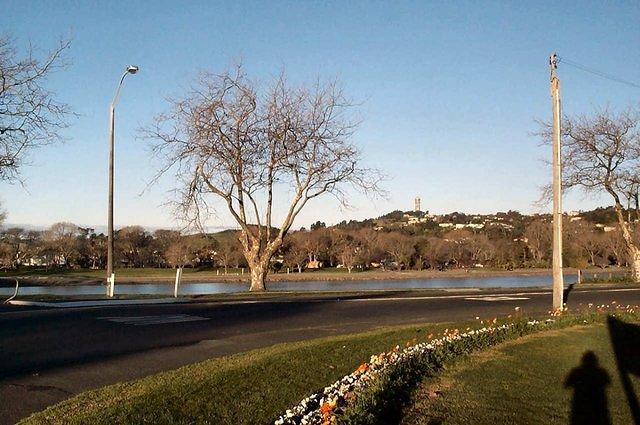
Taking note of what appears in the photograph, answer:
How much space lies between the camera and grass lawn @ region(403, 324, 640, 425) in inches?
263

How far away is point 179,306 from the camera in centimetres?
1931

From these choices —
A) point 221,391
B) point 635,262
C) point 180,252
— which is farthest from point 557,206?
point 180,252

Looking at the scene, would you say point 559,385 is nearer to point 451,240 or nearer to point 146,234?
point 451,240

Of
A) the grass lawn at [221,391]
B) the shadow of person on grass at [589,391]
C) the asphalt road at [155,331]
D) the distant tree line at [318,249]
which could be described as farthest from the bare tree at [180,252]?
the shadow of person on grass at [589,391]

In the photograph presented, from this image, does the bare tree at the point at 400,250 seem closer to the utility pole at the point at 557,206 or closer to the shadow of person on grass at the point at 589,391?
the utility pole at the point at 557,206

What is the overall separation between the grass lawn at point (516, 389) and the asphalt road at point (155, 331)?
3893 mm

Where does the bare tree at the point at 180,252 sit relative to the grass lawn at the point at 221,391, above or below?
above

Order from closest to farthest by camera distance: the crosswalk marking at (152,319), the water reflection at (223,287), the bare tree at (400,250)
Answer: the crosswalk marking at (152,319) → the water reflection at (223,287) → the bare tree at (400,250)

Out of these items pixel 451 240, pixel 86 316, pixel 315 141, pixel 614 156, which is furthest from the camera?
pixel 451 240

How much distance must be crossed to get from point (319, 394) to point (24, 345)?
21.0 feet

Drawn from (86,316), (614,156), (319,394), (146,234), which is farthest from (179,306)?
(146,234)

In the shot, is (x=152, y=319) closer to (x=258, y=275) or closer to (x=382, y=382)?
(x=382, y=382)

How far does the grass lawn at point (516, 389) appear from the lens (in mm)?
6684

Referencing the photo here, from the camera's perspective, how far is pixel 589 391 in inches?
312
